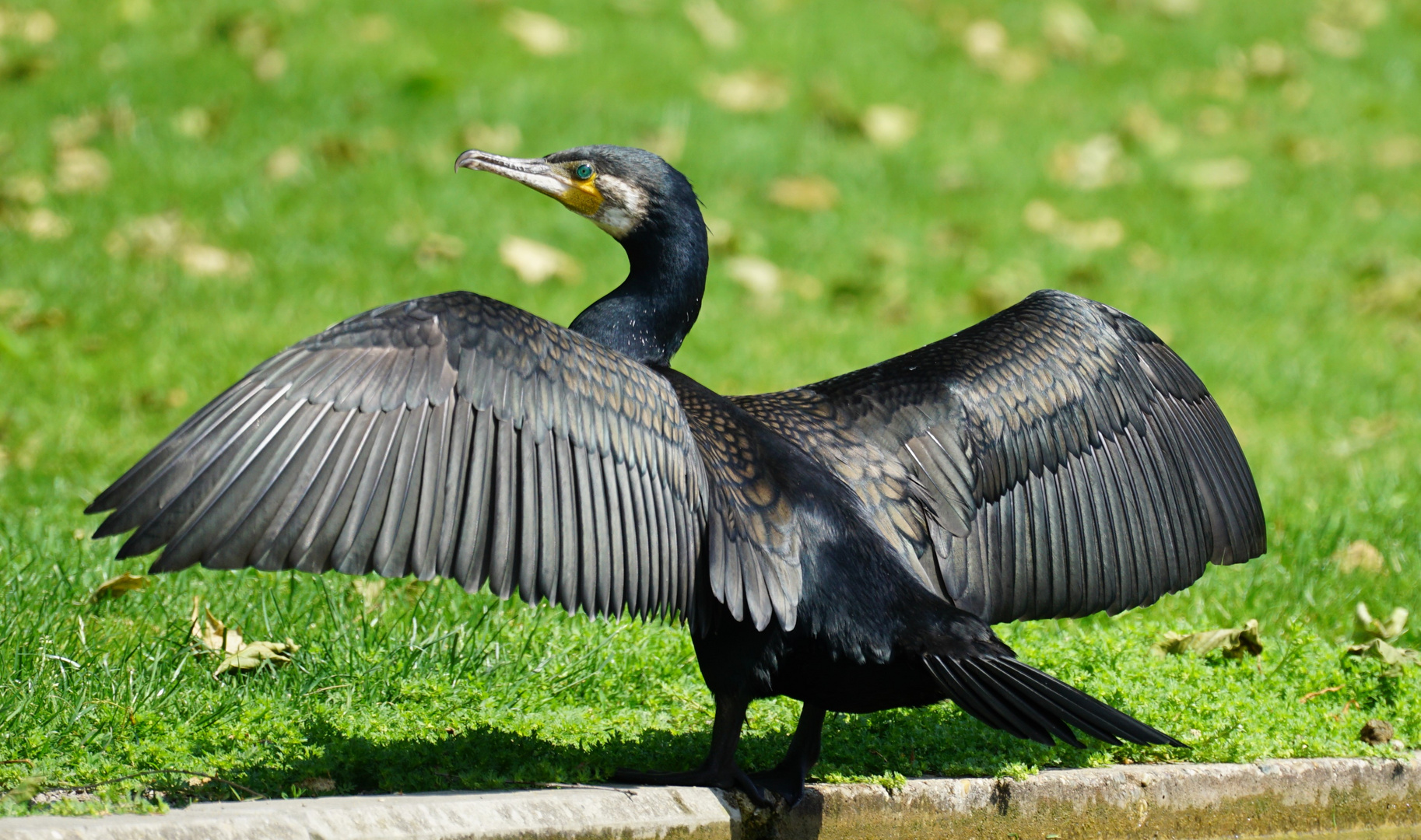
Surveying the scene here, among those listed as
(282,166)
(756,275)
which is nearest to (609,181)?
(756,275)

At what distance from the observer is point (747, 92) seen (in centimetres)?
900

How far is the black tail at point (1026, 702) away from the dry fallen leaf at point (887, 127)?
19.9ft

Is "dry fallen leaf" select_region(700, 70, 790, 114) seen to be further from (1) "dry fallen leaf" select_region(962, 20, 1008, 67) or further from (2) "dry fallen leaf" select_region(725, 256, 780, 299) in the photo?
(2) "dry fallen leaf" select_region(725, 256, 780, 299)

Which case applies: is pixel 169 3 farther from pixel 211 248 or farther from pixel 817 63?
pixel 817 63

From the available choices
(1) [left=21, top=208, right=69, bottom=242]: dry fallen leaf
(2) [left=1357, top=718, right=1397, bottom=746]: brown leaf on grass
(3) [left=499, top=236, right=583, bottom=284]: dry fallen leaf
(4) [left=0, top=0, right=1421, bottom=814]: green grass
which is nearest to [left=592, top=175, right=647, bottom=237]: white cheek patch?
(4) [left=0, top=0, right=1421, bottom=814]: green grass

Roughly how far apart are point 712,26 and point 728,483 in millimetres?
6596

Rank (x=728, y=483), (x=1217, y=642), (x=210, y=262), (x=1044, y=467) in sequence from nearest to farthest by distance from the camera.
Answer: (x=728, y=483) → (x=1044, y=467) → (x=1217, y=642) → (x=210, y=262)

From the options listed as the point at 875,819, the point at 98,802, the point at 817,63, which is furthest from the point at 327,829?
the point at 817,63

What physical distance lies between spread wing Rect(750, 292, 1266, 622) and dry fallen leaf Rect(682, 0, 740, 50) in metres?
5.77

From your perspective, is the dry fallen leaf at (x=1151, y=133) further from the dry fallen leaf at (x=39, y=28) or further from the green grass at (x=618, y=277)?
the dry fallen leaf at (x=39, y=28)

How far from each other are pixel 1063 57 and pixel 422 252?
4.61 m

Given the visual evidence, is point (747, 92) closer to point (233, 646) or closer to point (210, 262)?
point (210, 262)

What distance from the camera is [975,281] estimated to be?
7.75 metres

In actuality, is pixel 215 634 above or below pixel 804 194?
below
